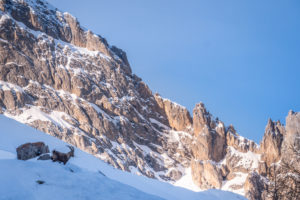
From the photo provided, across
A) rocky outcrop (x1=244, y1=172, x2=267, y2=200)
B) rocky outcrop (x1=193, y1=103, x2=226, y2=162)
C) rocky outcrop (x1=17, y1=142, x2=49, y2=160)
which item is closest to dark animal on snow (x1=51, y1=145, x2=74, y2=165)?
rocky outcrop (x1=17, y1=142, x2=49, y2=160)

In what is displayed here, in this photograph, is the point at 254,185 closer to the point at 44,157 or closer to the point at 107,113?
the point at 107,113

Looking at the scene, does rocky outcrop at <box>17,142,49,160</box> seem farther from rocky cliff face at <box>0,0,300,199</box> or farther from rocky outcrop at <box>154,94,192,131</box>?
rocky outcrop at <box>154,94,192,131</box>

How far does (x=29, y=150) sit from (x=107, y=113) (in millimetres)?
139763

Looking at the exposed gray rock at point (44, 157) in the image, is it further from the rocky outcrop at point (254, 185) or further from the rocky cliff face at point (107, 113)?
the rocky outcrop at point (254, 185)

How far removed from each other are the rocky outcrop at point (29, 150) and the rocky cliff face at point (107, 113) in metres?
110

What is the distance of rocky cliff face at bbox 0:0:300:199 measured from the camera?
13762 centimetres

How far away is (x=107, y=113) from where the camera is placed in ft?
515

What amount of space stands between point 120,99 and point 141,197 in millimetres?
155334

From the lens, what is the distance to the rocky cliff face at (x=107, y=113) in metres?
138

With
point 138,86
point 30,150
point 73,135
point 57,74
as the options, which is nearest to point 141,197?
point 30,150

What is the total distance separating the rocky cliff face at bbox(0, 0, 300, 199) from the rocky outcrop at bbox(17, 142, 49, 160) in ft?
361

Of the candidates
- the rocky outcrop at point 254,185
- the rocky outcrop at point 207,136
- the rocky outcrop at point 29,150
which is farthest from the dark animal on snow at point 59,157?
the rocky outcrop at point 207,136

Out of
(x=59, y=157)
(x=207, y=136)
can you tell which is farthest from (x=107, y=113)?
(x=59, y=157)

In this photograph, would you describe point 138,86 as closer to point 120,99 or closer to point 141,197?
point 120,99
